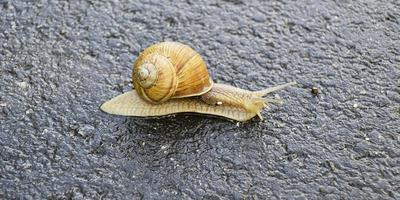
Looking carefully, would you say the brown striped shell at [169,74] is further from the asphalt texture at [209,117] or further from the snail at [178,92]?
the asphalt texture at [209,117]

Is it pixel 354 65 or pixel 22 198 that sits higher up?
pixel 354 65

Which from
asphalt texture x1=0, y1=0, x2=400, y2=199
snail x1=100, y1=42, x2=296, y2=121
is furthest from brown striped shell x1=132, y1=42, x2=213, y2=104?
asphalt texture x1=0, y1=0, x2=400, y2=199

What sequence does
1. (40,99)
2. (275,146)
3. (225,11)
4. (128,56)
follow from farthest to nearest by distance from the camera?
(225,11)
(128,56)
(40,99)
(275,146)

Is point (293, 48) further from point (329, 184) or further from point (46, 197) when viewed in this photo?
point (46, 197)

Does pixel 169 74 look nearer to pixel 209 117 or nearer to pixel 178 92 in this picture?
pixel 178 92

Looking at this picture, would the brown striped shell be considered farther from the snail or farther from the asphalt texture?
the asphalt texture

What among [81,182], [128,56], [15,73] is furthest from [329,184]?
[15,73]

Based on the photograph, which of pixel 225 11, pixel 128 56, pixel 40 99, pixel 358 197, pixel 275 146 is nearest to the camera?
pixel 358 197

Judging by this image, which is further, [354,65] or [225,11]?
[225,11]
